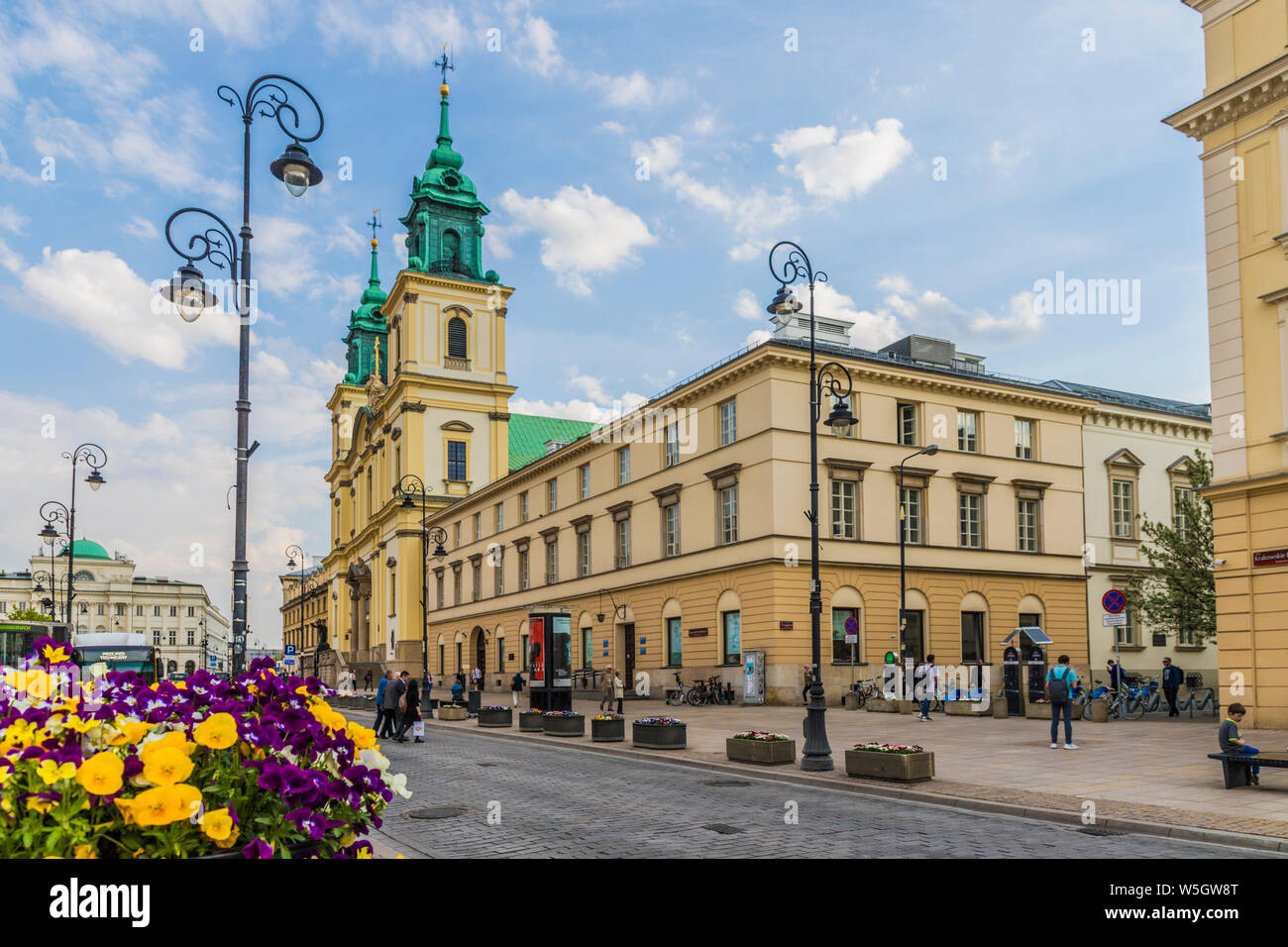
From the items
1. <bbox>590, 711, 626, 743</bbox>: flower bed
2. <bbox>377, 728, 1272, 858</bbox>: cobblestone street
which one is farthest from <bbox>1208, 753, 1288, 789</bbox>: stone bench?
<bbox>590, 711, 626, 743</bbox>: flower bed

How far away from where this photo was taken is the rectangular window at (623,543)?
157ft

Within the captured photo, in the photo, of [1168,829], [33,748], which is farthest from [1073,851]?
[33,748]

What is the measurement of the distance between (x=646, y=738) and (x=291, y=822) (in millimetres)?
18095

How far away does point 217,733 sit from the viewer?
4.04 meters

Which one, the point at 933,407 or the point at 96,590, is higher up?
the point at 933,407

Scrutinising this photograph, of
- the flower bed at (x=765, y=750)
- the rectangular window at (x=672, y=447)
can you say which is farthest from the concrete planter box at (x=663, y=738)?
the rectangular window at (x=672, y=447)

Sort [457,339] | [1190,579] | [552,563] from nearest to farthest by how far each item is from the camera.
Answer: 1. [1190,579]
2. [552,563]
3. [457,339]

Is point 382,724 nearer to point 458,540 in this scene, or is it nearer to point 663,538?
point 663,538

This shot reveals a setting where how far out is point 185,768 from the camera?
3.65m

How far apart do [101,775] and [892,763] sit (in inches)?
539

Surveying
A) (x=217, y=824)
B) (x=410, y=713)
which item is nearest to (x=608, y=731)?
(x=410, y=713)

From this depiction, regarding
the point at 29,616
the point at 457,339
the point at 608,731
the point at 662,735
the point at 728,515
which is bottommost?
the point at 608,731

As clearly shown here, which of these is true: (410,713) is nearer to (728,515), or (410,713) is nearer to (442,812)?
(442,812)

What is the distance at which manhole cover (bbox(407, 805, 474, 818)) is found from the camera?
12.4 metres
